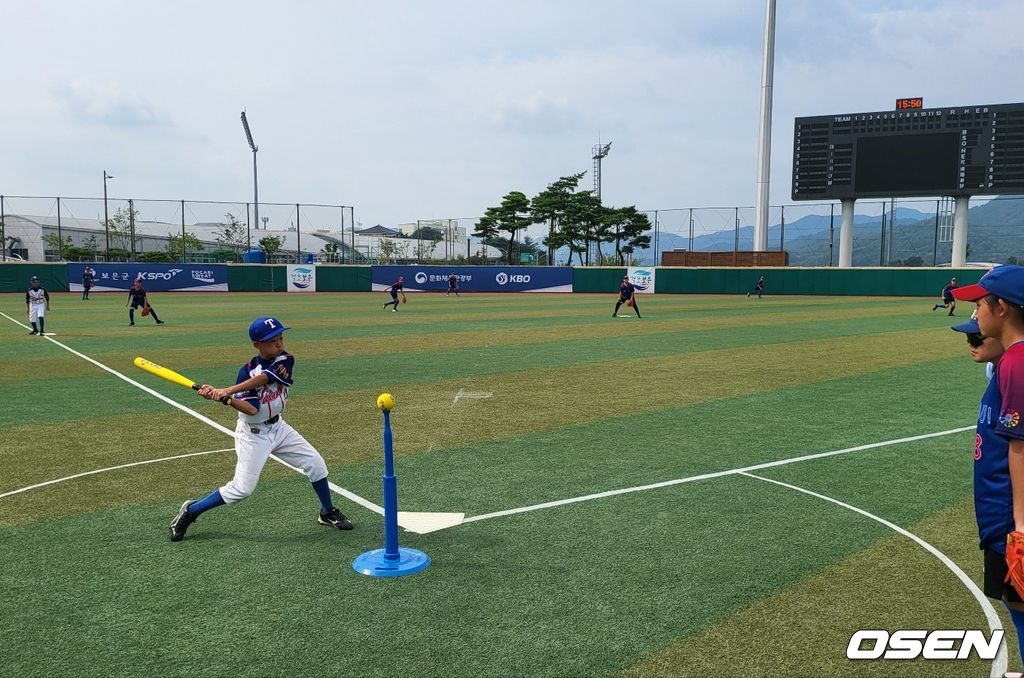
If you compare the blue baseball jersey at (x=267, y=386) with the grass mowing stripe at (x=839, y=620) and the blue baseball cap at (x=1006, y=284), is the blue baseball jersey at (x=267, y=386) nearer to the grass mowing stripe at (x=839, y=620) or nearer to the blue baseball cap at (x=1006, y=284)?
the grass mowing stripe at (x=839, y=620)

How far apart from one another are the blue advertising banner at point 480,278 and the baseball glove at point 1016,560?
53.8 meters

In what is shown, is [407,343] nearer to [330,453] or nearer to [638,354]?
[638,354]

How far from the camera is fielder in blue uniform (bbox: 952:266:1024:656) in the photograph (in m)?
3.14

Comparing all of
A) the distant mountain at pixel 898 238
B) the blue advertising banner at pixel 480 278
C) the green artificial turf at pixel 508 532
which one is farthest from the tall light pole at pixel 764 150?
the green artificial turf at pixel 508 532

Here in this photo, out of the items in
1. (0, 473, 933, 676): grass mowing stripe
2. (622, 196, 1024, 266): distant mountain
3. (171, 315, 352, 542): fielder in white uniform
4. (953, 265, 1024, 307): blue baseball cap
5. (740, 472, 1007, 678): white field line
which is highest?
(622, 196, 1024, 266): distant mountain

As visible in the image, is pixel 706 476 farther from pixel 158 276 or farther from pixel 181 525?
pixel 158 276

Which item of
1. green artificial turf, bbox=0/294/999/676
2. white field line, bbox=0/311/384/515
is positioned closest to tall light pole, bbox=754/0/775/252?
green artificial turf, bbox=0/294/999/676

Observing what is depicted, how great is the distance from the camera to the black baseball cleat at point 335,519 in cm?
644

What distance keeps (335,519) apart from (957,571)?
5.03 m

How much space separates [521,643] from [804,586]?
221 centimetres

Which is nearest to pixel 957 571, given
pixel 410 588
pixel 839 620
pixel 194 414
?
pixel 839 620

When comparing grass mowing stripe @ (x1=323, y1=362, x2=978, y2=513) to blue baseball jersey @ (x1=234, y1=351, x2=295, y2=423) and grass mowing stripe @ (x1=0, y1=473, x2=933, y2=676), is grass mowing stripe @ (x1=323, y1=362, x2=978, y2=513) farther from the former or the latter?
blue baseball jersey @ (x1=234, y1=351, x2=295, y2=423)

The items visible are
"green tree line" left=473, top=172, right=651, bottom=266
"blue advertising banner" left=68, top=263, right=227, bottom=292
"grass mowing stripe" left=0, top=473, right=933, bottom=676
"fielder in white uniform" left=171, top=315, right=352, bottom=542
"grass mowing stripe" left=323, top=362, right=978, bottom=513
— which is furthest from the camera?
"green tree line" left=473, top=172, right=651, bottom=266

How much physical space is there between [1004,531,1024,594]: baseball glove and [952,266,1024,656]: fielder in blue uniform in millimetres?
46
